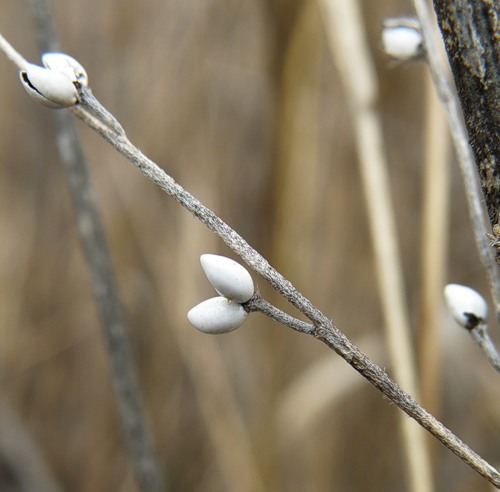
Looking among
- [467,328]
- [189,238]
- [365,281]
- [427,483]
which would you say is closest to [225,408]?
[189,238]

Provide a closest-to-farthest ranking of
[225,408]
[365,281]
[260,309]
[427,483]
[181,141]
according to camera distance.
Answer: [260,309], [427,483], [225,408], [181,141], [365,281]

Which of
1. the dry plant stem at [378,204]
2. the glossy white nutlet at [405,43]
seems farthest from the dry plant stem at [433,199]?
the glossy white nutlet at [405,43]

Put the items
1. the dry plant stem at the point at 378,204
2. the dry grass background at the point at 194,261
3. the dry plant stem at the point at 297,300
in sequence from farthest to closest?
the dry grass background at the point at 194,261, the dry plant stem at the point at 378,204, the dry plant stem at the point at 297,300

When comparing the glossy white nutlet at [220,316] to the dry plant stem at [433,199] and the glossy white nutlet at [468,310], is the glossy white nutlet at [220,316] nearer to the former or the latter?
the glossy white nutlet at [468,310]

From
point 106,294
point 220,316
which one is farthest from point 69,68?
point 106,294

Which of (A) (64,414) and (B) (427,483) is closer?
(B) (427,483)

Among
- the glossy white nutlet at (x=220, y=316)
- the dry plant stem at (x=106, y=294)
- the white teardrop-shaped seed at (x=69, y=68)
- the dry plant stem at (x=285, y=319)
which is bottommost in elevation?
the dry plant stem at (x=285, y=319)

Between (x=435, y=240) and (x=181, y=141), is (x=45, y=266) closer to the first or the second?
(x=181, y=141)

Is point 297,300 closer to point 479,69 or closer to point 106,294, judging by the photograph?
point 479,69
